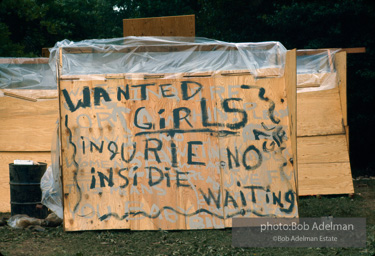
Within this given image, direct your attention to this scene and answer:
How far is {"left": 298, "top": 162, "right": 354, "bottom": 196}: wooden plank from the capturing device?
847 centimetres

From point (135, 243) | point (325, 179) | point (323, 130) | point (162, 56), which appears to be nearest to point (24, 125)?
point (162, 56)

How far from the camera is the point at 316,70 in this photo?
28.4ft

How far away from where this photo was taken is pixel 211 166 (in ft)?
20.4

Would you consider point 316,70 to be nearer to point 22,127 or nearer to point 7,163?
point 22,127

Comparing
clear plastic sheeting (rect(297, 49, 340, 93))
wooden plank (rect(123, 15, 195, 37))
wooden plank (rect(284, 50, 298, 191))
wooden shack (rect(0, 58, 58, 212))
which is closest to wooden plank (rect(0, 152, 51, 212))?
wooden shack (rect(0, 58, 58, 212))

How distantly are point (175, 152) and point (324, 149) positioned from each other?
3579 mm

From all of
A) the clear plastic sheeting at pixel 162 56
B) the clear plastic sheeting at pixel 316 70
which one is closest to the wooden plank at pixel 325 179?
the clear plastic sheeting at pixel 316 70

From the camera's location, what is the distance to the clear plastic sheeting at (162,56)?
632 centimetres

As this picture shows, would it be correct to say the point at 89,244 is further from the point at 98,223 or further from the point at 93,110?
the point at 93,110

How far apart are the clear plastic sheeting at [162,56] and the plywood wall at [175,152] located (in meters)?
0.18

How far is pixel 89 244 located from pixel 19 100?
3.49 metres

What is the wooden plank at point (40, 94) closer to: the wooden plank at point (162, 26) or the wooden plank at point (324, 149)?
the wooden plank at point (162, 26)

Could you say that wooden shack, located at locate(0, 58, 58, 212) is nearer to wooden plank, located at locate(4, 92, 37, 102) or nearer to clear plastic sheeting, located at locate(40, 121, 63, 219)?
wooden plank, located at locate(4, 92, 37, 102)

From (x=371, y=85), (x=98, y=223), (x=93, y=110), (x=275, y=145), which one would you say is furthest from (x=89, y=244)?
(x=371, y=85)
